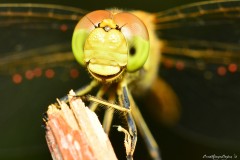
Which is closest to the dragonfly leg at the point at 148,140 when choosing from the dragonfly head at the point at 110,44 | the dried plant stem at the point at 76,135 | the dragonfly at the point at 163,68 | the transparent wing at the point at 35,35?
the dragonfly at the point at 163,68

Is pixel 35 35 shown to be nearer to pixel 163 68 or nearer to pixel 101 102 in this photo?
pixel 163 68

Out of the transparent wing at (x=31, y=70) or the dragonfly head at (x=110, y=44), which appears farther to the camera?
the transparent wing at (x=31, y=70)

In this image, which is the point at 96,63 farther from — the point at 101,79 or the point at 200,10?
the point at 200,10

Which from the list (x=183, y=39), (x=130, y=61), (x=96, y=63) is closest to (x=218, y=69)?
(x=183, y=39)

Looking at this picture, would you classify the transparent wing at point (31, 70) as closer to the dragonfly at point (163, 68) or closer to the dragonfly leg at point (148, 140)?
the dragonfly at point (163, 68)

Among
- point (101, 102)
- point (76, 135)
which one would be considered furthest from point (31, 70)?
point (76, 135)

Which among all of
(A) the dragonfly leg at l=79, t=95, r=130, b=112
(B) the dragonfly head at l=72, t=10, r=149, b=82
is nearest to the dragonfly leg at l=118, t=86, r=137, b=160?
(A) the dragonfly leg at l=79, t=95, r=130, b=112
